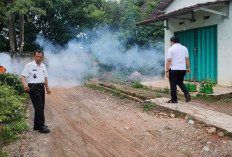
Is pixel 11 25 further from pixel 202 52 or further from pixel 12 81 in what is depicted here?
pixel 202 52

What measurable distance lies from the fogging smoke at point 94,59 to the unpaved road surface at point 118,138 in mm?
8120

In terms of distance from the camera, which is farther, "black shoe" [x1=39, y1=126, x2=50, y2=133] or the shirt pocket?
the shirt pocket

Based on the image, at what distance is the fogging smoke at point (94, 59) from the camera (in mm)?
15477

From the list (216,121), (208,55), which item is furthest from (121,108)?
(208,55)

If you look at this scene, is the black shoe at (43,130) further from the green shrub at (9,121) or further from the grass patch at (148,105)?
the grass patch at (148,105)

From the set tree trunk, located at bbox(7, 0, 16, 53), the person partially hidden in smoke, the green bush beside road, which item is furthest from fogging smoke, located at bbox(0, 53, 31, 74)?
the person partially hidden in smoke

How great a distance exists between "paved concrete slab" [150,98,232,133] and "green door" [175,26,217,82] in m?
3.62

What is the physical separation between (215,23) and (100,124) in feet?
21.8

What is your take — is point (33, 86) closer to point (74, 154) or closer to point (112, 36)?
point (74, 154)

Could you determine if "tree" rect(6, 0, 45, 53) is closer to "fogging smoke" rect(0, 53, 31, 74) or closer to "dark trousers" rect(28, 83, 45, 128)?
"fogging smoke" rect(0, 53, 31, 74)

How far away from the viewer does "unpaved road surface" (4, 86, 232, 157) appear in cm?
400

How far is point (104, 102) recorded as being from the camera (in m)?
8.31

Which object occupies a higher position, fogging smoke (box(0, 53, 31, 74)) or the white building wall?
the white building wall

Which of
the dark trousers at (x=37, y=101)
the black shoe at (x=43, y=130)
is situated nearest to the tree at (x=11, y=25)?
the dark trousers at (x=37, y=101)
